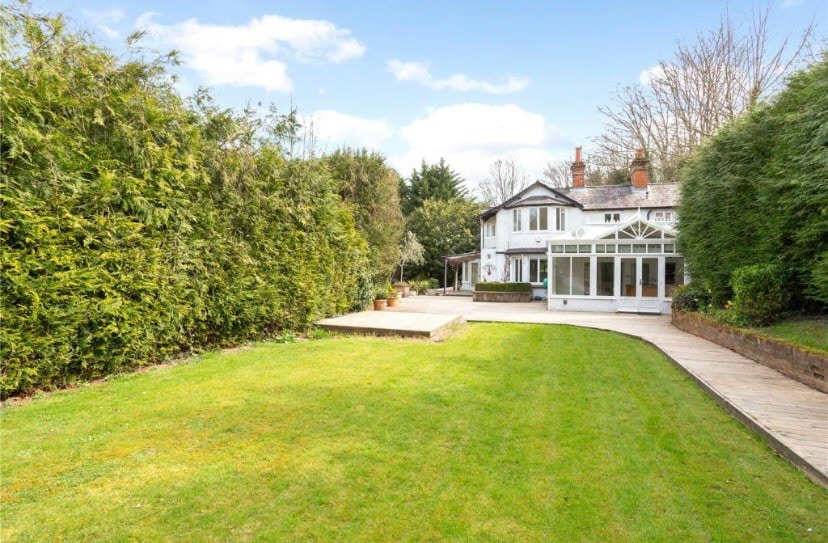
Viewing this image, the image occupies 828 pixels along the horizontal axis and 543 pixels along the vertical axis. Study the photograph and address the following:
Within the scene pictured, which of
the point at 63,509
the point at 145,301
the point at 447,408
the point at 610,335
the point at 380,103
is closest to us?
the point at 63,509

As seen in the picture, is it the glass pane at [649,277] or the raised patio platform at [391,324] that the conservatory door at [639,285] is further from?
the raised patio platform at [391,324]

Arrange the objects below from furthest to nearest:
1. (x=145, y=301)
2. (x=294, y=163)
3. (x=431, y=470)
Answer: (x=294, y=163) < (x=145, y=301) < (x=431, y=470)

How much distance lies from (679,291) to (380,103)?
11317mm

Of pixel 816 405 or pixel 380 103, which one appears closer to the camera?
pixel 816 405

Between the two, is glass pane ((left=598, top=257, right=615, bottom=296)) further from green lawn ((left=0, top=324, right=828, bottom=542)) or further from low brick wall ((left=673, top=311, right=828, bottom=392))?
green lawn ((left=0, top=324, right=828, bottom=542))

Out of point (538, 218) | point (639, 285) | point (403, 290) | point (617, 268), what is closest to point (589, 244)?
point (617, 268)

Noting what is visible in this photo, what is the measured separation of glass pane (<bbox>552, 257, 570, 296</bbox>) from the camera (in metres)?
18.9

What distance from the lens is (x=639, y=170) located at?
84.3 ft

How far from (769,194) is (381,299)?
12.4m

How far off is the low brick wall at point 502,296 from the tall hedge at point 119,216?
50.7 ft

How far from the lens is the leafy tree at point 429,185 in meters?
41.7

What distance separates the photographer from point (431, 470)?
344cm

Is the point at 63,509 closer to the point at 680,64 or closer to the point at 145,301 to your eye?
the point at 145,301

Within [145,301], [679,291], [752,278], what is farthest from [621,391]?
[679,291]
